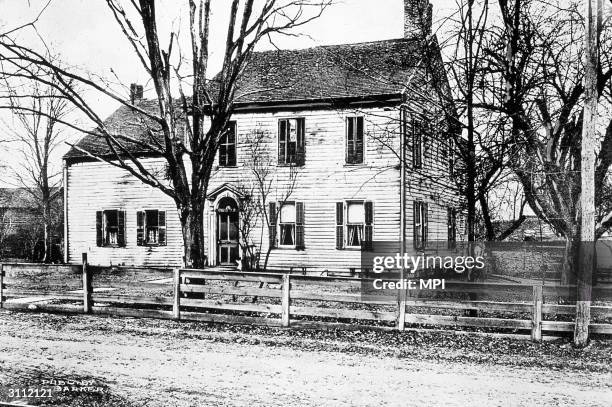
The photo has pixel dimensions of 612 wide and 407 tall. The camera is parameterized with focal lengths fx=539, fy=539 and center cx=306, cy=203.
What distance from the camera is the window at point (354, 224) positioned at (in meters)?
18.9

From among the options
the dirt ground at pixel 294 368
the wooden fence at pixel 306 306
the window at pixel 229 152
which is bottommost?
the dirt ground at pixel 294 368

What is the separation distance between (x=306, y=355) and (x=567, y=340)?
13.3ft

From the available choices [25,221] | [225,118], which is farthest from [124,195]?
[25,221]

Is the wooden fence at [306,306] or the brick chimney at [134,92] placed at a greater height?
the brick chimney at [134,92]

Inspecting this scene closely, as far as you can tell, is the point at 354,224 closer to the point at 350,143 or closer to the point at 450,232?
the point at 350,143

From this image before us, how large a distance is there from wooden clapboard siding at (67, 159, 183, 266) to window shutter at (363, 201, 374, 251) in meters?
7.77

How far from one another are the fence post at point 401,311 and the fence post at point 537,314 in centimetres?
203

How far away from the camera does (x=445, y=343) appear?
8594 mm

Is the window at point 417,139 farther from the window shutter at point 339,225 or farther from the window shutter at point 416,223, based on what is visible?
the window shutter at point 339,225

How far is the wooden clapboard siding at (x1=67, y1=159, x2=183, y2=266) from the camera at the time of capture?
2219 centimetres

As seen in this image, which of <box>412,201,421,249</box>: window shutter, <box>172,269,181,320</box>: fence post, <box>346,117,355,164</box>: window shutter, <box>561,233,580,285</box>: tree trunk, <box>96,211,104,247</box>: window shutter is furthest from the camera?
<box>96,211,104,247</box>: window shutter

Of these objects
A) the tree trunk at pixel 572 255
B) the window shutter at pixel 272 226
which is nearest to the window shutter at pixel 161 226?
the window shutter at pixel 272 226

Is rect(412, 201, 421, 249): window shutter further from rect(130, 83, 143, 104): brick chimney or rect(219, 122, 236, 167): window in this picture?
rect(130, 83, 143, 104): brick chimney

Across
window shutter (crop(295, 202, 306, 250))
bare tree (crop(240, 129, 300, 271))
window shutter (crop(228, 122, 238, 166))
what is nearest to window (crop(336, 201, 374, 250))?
window shutter (crop(295, 202, 306, 250))
